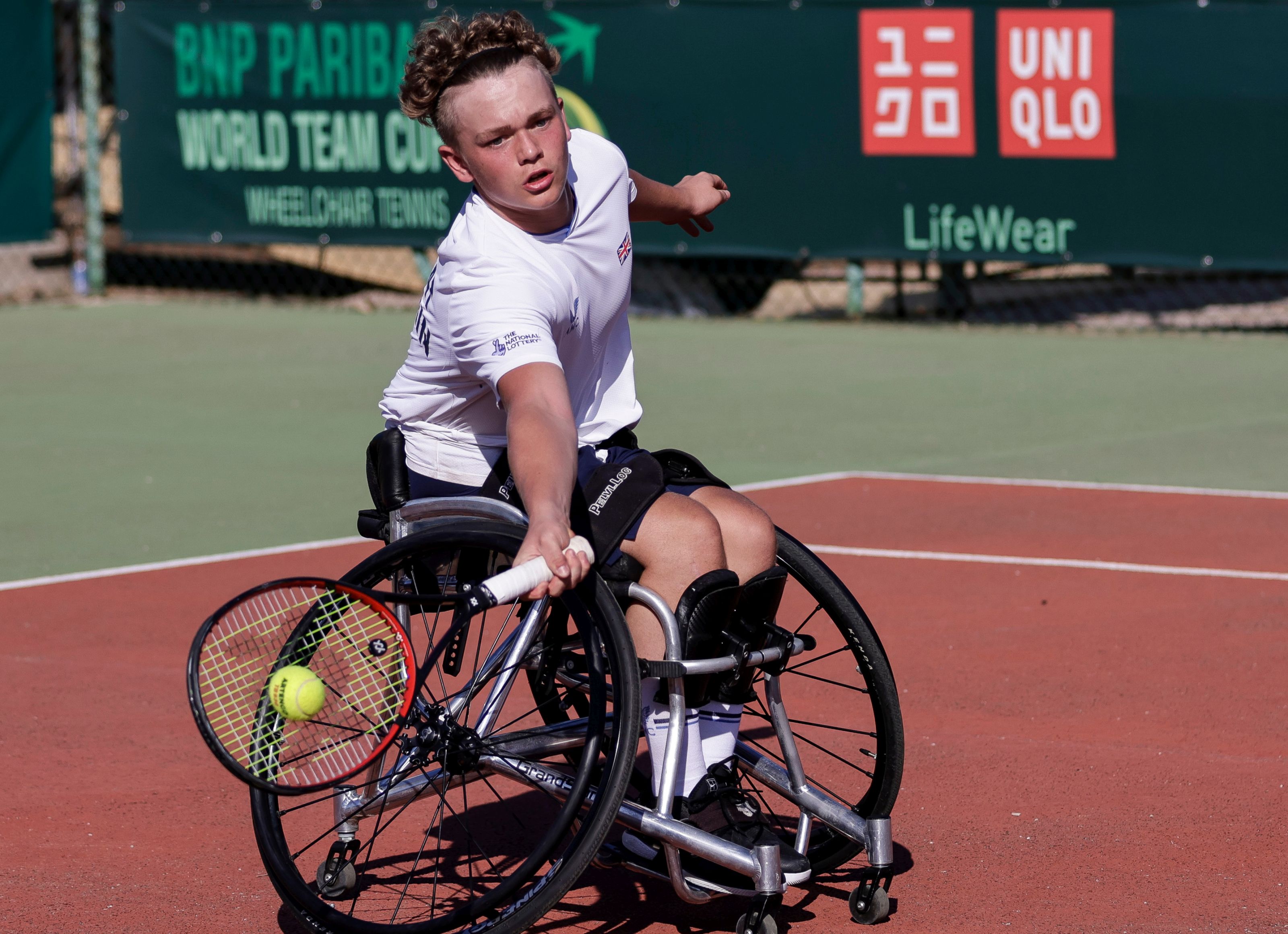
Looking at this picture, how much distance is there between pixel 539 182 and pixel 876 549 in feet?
12.5

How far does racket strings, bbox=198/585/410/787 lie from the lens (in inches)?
121

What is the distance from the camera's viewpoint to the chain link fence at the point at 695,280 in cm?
1341

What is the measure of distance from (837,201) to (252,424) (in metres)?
4.64

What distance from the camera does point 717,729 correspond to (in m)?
3.53

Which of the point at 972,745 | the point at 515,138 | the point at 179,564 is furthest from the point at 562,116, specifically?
the point at 179,564

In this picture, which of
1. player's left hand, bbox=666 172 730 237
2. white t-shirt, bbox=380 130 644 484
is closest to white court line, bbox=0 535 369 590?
player's left hand, bbox=666 172 730 237

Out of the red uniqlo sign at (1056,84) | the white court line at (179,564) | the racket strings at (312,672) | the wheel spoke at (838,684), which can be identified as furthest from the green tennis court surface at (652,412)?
the racket strings at (312,672)

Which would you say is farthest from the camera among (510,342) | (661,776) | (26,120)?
(26,120)

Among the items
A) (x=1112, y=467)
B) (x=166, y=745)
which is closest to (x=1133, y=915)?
(x=166, y=745)

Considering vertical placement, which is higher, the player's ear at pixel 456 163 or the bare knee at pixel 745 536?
the player's ear at pixel 456 163

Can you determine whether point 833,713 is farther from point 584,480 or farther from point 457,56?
point 457,56

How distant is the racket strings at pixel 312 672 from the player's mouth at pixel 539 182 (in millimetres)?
816

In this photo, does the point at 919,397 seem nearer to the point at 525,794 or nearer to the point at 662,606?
the point at 525,794

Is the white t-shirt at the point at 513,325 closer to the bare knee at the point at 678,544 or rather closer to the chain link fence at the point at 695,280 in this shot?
the bare knee at the point at 678,544
